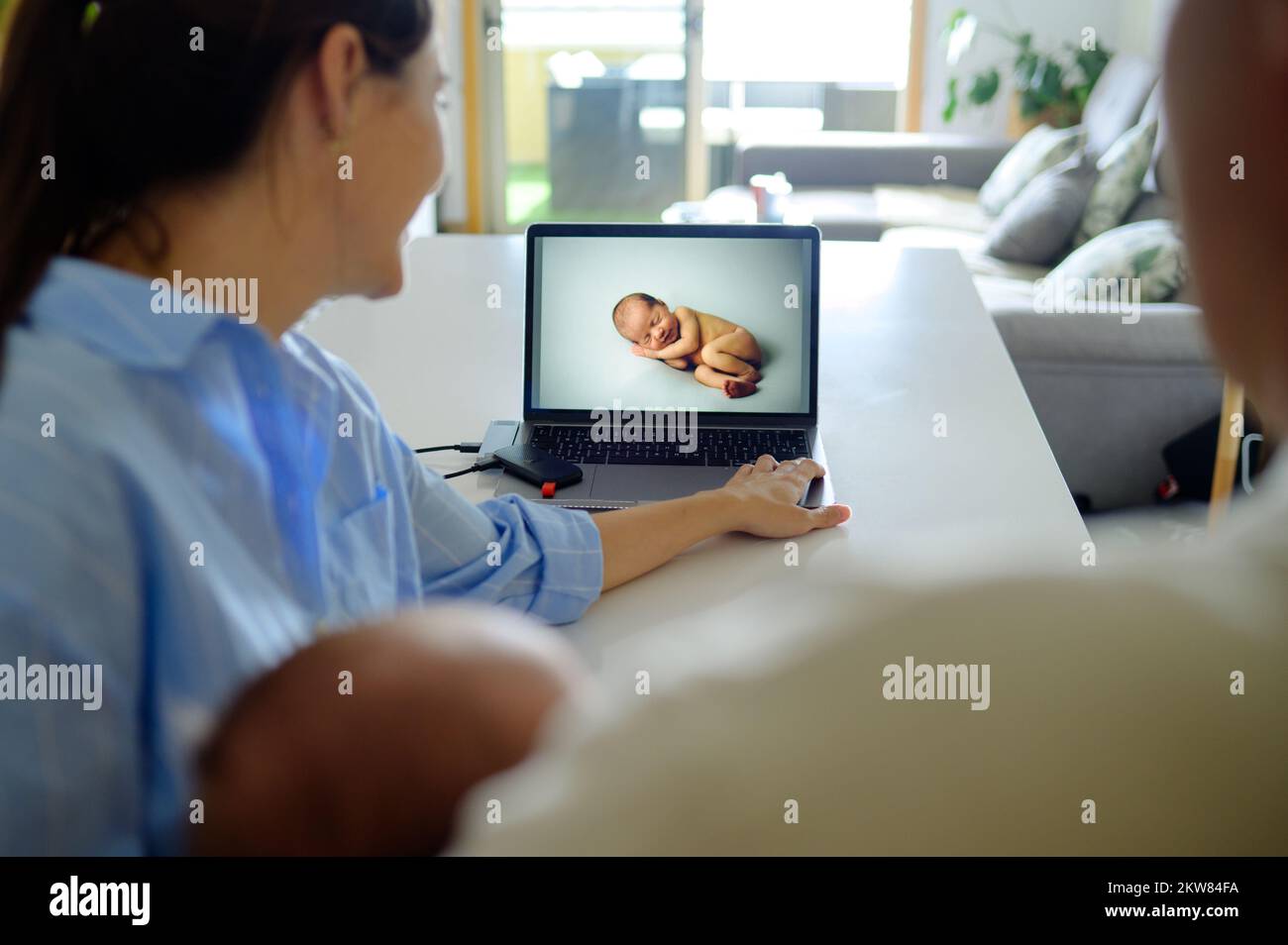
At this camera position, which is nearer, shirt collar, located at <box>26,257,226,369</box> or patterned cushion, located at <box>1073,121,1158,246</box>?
shirt collar, located at <box>26,257,226,369</box>

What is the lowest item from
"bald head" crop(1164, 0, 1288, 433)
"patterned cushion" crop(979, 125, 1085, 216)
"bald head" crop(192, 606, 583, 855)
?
"bald head" crop(192, 606, 583, 855)

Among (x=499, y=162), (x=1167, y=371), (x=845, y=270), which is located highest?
(x=499, y=162)

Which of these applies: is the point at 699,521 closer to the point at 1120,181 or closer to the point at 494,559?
the point at 494,559

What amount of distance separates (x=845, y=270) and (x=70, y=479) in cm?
186

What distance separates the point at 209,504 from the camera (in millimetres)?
732

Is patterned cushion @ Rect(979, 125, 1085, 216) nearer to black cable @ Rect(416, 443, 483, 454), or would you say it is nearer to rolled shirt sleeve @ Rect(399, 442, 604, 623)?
black cable @ Rect(416, 443, 483, 454)

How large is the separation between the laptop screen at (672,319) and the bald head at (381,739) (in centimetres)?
119

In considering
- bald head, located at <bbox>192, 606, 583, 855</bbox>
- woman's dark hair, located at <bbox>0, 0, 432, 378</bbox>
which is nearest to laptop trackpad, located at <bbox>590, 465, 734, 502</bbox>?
woman's dark hair, located at <bbox>0, 0, 432, 378</bbox>

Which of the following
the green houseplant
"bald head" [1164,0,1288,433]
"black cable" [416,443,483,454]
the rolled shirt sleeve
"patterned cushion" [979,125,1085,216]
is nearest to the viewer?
"bald head" [1164,0,1288,433]

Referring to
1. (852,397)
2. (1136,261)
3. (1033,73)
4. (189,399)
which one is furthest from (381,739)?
(1033,73)

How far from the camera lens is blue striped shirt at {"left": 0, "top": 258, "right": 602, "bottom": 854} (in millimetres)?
602

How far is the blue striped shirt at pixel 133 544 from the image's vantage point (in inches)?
23.7
